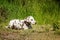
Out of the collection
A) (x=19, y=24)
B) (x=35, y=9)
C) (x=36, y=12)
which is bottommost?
(x=19, y=24)

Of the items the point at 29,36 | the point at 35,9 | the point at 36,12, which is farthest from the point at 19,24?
the point at 35,9

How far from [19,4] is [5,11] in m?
1.26

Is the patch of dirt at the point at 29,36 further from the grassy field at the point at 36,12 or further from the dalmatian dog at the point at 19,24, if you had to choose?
the dalmatian dog at the point at 19,24

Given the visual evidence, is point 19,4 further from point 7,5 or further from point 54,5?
point 54,5

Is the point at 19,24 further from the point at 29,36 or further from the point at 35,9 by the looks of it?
the point at 35,9

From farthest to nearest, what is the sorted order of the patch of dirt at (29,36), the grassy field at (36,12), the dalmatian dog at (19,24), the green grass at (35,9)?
the green grass at (35,9), the grassy field at (36,12), the dalmatian dog at (19,24), the patch of dirt at (29,36)

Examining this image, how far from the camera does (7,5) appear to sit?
46.3ft

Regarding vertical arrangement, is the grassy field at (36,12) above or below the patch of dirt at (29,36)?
above

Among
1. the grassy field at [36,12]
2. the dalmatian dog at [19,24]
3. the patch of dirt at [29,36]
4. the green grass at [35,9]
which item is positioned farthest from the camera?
the green grass at [35,9]

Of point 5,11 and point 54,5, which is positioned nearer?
point 5,11

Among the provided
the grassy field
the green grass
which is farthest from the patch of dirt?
the green grass

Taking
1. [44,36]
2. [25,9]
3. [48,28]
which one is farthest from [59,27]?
[25,9]

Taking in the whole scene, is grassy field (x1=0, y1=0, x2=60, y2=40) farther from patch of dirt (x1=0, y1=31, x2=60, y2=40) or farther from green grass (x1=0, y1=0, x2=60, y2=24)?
patch of dirt (x1=0, y1=31, x2=60, y2=40)

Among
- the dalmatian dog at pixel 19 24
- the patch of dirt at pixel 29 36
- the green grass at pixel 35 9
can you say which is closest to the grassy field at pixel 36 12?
the green grass at pixel 35 9
